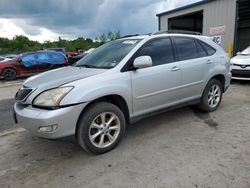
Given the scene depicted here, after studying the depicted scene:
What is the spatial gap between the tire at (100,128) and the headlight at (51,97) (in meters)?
0.39

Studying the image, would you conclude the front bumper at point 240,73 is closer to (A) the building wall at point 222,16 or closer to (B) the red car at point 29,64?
(A) the building wall at point 222,16

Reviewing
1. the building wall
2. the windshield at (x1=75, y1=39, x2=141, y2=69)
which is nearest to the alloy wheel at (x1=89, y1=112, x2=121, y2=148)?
the windshield at (x1=75, y1=39, x2=141, y2=69)

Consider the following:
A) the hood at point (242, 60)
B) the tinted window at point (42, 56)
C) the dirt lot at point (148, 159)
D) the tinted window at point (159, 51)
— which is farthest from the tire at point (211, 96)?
the tinted window at point (42, 56)

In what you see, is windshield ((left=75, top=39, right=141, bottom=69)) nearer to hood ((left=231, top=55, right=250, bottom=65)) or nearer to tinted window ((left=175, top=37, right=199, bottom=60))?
tinted window ((left=175, top=37, right=199, bottom=60))

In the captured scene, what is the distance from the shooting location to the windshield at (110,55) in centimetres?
366

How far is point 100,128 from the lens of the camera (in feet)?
10.8

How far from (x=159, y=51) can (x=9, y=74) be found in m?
11.1

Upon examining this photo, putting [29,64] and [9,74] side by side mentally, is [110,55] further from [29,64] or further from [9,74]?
[9,74]

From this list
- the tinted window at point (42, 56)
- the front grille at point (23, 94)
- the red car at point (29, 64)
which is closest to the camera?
the front grille at point (23, 94)

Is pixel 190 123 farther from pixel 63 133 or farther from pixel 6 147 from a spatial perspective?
pixel 6 147

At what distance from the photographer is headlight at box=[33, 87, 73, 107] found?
2.90 m

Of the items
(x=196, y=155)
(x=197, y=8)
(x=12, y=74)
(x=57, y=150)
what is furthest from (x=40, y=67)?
(x=196, y=155)

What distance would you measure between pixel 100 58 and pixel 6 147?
83.8 inches

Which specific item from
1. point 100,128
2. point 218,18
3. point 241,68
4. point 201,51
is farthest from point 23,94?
point 218,18
